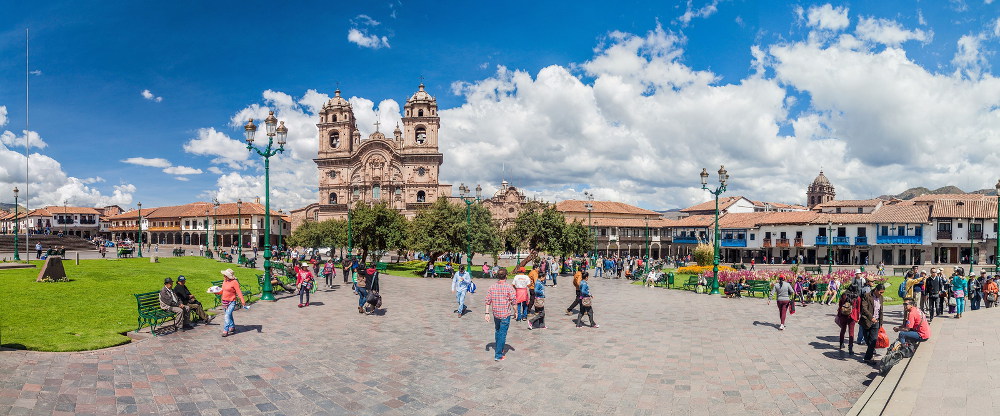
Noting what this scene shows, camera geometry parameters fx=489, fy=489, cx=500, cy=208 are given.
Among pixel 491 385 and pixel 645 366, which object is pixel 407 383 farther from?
Result: pixel 645 366

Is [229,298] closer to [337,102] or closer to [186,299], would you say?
[186,299]

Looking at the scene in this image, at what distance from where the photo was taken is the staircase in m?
42.4

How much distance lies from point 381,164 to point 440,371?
230ft

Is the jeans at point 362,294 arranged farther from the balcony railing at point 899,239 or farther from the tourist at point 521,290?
the balcony railing at point 899,239

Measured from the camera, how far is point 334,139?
79.0 meters

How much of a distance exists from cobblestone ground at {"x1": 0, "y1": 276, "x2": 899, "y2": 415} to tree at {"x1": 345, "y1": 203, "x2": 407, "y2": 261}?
22582mm

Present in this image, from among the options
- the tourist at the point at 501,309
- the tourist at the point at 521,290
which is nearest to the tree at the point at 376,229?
the tourist at the point at 521,290

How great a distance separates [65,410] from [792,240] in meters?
62.9

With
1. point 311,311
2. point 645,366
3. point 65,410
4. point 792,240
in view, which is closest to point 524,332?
point 645,366

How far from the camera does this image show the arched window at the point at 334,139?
78312 mm

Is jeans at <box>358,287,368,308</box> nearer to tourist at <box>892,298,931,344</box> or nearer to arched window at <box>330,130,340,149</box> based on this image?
tourist at <box>892,298,931,344</box>

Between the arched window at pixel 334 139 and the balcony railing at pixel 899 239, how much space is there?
7233cm

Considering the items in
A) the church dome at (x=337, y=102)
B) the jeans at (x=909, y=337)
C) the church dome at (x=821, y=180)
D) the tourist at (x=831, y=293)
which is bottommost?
the tourist at (x=831, y=293)

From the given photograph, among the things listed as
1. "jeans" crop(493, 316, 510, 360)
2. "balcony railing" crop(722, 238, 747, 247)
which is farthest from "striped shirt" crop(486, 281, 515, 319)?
"balcony railing" crop(722, 238, 747, 247)
